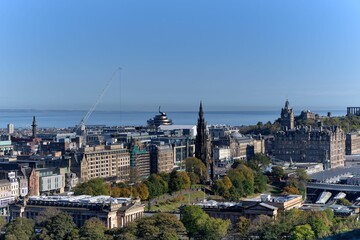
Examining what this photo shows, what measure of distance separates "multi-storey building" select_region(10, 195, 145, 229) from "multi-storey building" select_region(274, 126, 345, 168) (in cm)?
4230

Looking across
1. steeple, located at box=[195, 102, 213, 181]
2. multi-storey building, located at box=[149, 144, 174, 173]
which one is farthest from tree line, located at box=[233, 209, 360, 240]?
multi-storey building, located at box=[149, 144, 174, 173]

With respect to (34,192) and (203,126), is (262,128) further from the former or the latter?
(34,192)

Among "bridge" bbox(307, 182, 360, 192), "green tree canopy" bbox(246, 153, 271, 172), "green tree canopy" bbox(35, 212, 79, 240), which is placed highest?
"green tree canopy" bbox(246, 153, 271, 172)

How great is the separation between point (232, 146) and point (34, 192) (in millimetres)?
37811

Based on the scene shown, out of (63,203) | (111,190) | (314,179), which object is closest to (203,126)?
(314,179)

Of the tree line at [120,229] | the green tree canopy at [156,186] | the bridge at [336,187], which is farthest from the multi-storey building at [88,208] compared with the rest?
the bridge at [336,187]

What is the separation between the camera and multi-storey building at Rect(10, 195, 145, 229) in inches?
1569

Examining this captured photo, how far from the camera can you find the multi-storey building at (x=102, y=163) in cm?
5962

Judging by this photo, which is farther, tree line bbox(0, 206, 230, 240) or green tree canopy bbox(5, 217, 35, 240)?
green tree canopy bbox(5, 217, 35, 240)

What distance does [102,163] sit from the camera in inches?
2502

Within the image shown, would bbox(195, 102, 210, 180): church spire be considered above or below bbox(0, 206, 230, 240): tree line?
above

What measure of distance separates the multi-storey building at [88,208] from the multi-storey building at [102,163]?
16228mm

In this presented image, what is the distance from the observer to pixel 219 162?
259ft

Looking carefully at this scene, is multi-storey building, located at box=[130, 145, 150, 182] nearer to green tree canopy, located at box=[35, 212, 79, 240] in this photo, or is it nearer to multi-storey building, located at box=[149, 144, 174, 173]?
multi-storey building, located at box=[149, 144, 174, 173]
